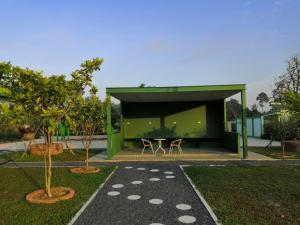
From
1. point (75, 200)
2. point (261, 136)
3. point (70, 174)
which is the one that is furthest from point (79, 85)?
point (261, 136)

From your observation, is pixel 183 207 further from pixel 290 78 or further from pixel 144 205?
pixel 290 78

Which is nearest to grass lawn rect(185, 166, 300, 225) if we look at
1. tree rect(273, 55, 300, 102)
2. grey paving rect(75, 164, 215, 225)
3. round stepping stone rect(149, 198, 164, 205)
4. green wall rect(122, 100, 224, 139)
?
grey paving rect(75, 164, 215, 225)

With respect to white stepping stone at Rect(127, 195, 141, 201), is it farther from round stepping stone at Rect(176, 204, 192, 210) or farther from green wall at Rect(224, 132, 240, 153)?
green wall at Rect(224, 132, 240, 153)

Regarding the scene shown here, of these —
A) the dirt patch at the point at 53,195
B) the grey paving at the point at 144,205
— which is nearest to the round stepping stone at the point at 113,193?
the grey paving at the point at 144,205

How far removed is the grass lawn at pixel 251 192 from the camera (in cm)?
397

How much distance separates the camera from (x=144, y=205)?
462 centimetres

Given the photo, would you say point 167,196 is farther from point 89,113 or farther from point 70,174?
point 89,113

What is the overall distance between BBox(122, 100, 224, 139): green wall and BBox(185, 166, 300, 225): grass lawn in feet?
21.2

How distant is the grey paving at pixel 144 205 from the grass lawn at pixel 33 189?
29cm

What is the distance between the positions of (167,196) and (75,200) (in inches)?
67.8

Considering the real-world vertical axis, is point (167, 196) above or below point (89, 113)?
below

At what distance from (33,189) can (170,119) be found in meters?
9.44

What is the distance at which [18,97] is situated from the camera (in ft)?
14.6

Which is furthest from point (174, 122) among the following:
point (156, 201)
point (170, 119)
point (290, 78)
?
point (290, 78)
